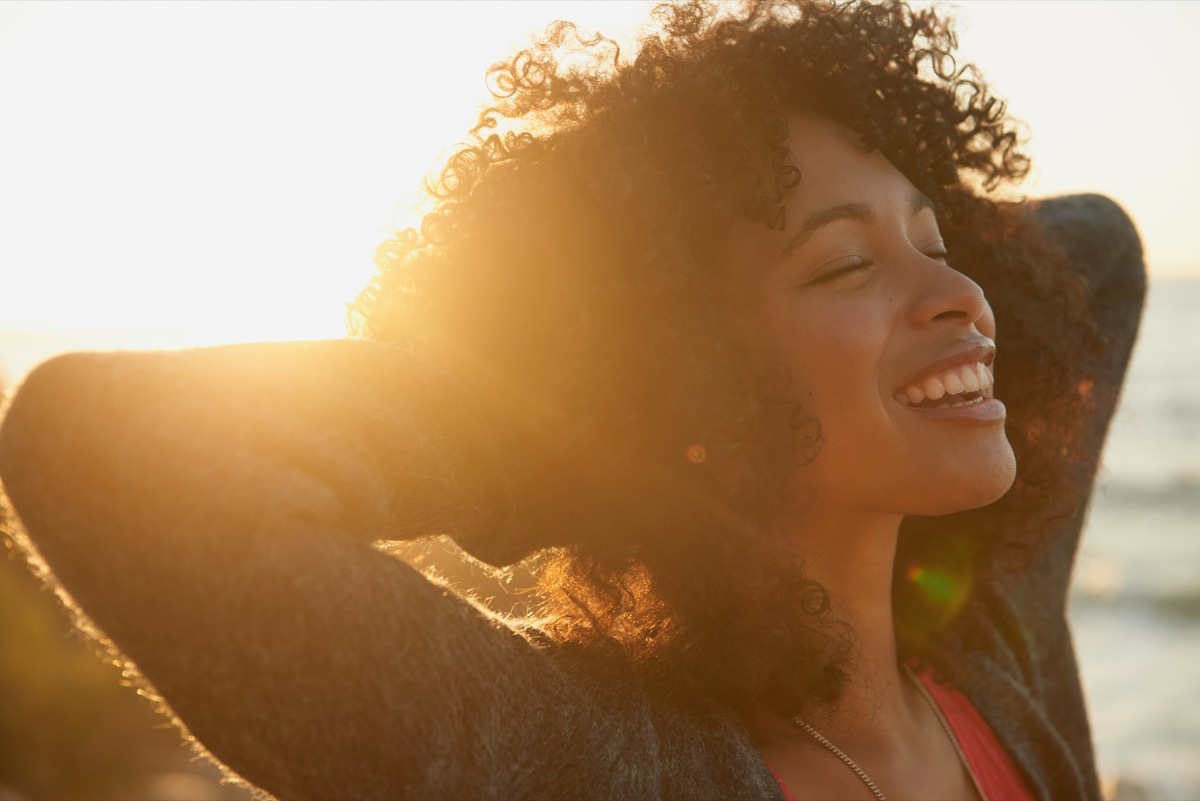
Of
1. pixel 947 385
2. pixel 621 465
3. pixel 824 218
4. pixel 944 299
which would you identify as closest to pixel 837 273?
pixel 824 218

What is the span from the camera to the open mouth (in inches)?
87.8

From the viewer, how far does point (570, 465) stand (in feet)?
7.14

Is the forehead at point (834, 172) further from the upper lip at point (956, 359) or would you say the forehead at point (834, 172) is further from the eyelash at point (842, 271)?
the upper lip at point (956, 359)

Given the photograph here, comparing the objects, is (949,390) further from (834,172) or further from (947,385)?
(834,172)

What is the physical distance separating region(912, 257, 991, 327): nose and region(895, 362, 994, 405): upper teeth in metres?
0.11

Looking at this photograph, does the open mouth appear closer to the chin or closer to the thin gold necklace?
the chin

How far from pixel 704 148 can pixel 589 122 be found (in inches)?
10.5

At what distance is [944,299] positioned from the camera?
222cm

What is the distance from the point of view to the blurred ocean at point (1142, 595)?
7.94m

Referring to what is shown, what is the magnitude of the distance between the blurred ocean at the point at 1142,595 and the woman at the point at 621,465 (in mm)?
342

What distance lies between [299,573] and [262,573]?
5cm

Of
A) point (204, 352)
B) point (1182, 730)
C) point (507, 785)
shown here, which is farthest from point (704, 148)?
point (1182, 730)

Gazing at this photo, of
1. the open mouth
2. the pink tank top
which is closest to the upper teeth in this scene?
the open mouth

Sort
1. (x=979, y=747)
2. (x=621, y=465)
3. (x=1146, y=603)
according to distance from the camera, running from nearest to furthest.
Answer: (x=621, y=465) < (x=979, y=747) < (x=1146, y=603)
